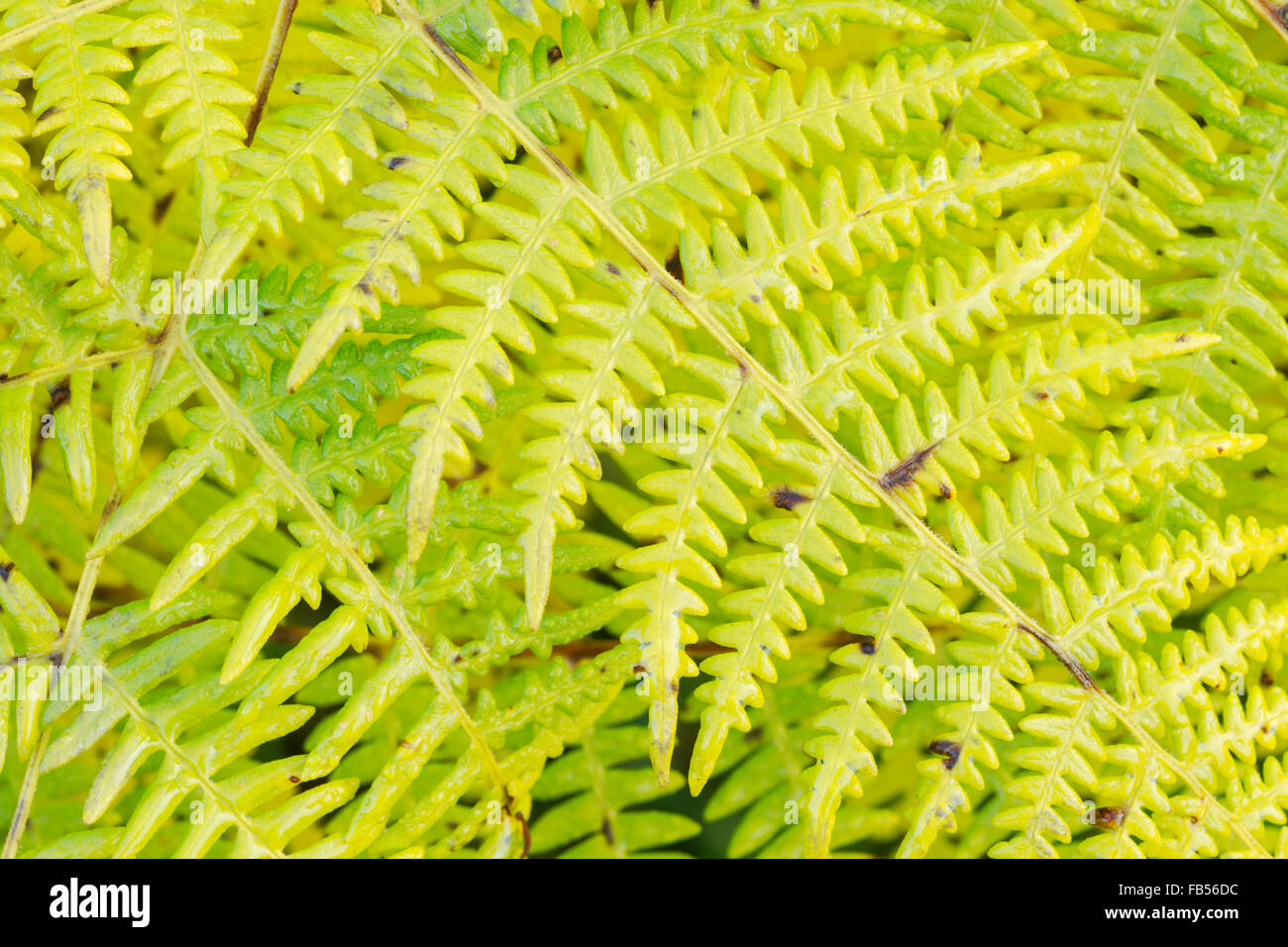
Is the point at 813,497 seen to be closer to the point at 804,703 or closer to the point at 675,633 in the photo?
the point at 675,633

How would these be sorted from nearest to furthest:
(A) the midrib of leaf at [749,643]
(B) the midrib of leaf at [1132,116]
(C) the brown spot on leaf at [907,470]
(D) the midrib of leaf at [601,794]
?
(A) the midrib of leaf at [749,643], (C) the brown spot on leaf at [907,470], (B) the midrib of leaf at [1132,116], (D) the midrib of leaf at [601,794]

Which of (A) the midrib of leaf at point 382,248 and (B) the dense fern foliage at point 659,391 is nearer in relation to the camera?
(A) the midrib of leaf at point 382,248

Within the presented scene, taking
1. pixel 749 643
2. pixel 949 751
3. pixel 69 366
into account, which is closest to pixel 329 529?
pixel 69 366

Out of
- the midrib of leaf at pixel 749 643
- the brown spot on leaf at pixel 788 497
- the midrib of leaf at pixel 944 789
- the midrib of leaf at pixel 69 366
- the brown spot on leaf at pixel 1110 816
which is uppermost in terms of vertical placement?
the midrib of leaf at pixel 69 366

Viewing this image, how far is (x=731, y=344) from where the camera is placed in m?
1.53

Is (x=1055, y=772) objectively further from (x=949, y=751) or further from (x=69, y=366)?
(x=69, y=366)

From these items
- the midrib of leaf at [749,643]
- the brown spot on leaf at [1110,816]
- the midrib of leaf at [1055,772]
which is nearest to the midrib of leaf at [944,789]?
the midrib of leaf at [1055,772]

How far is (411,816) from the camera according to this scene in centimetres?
168

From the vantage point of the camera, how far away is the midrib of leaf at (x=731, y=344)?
1.53 metres

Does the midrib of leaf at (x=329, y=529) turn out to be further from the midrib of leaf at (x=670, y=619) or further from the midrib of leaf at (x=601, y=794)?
the midrib of leaf at (x=601, y=794)

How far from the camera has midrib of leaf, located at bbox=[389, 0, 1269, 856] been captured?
153 centimetres
